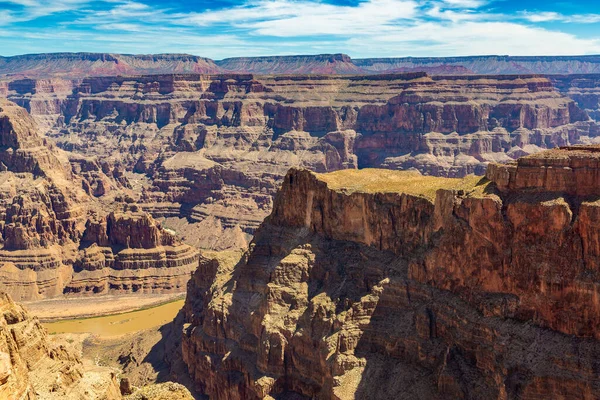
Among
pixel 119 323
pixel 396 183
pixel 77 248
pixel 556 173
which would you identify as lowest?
pixel 119 323

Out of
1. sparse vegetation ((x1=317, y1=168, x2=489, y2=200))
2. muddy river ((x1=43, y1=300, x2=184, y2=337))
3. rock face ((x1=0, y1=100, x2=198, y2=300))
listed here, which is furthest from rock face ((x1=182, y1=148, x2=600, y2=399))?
rock face ((x1=0, y1=100, x2=198, y2=300))

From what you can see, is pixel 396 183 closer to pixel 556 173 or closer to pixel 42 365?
pixel 556 173

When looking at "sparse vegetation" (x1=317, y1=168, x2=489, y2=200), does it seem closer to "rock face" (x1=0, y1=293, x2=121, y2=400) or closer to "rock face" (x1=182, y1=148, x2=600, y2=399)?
"rock face" (x1=182, y1=148, x2=600, y2=399)

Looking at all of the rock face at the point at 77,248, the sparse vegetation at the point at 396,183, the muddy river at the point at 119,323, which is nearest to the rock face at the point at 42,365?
the sparse vegetation at the point at 396,183

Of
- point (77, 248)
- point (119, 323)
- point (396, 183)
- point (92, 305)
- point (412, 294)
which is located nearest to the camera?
point (412, 294)

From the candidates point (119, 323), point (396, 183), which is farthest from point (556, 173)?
point (119, 323)

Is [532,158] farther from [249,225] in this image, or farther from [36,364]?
[249,225]

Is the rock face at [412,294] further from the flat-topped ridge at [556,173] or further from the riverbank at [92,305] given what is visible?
the riverbank at [92,305]
